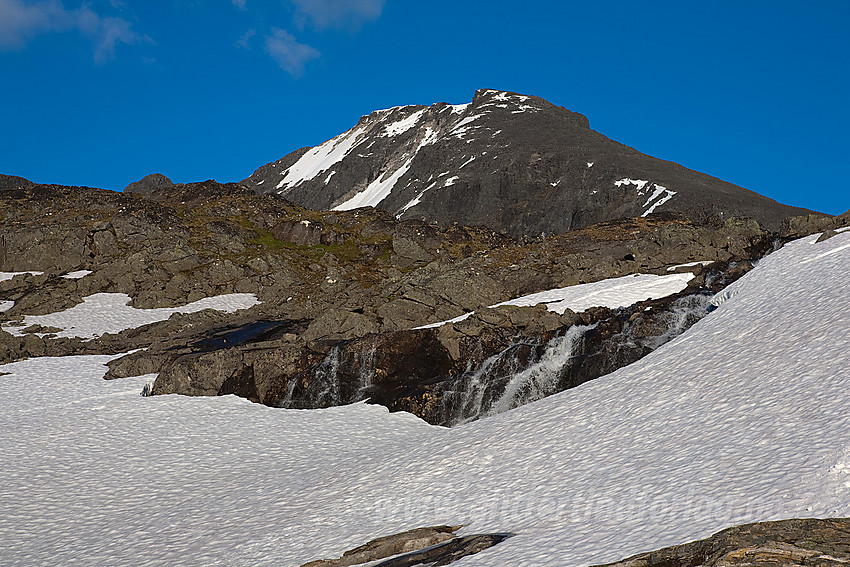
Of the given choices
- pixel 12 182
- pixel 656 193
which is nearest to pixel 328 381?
pixel 656 193

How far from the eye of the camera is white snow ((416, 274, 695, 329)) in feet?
129

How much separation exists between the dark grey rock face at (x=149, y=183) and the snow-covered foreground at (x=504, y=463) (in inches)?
4612

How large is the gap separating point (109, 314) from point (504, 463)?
47.4 meters

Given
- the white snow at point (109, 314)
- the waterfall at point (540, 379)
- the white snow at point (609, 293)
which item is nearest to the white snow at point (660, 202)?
the white snow at point (609, 293)

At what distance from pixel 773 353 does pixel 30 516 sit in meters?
24.5

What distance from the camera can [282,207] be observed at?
93.8 metres

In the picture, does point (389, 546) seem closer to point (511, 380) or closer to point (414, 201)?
point (511, 380)

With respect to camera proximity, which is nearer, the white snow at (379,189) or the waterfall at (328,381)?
the waterfall at (328,381)

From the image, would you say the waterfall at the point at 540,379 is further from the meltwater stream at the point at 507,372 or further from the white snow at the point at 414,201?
the white snow at the point at 414,201

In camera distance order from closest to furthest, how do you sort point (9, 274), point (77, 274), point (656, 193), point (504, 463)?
point (504, 463), point (77, 274), point (9, 274), point (656, 193)

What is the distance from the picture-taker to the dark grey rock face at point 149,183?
141375mm

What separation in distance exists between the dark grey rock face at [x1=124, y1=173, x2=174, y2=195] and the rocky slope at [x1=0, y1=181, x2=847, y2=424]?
4502 cm

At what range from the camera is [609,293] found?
4084cm

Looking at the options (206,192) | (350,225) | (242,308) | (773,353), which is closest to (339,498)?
(773,353)
